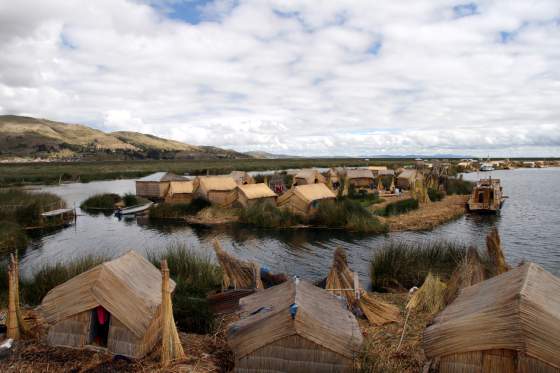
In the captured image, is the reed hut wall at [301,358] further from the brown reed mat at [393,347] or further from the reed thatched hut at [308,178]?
the reed thatched hut at [308,178]

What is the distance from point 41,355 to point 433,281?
7086 millimetres

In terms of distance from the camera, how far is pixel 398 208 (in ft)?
86.3

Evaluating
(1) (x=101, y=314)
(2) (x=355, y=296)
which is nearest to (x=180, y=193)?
(2) (x=355, y=296)

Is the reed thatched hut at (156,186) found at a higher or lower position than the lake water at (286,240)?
higher

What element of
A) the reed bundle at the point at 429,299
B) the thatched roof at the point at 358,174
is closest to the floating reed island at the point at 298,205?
the thatched roof at the point at 358,174

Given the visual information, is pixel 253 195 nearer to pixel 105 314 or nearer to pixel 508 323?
pixel 105 314

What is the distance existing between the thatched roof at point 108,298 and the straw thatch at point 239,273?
2501 mm

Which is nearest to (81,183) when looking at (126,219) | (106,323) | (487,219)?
Result: (126,219)

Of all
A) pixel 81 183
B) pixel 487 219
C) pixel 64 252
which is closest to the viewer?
pixel 64 252

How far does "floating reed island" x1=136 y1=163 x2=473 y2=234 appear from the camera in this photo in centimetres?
2355

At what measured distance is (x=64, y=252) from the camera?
18.7 meters

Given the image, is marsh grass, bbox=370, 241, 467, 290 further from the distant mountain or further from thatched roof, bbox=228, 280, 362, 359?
the distant mountain

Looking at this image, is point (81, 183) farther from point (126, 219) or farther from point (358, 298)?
point (358, 298)

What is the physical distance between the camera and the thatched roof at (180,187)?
3100 centimetres
